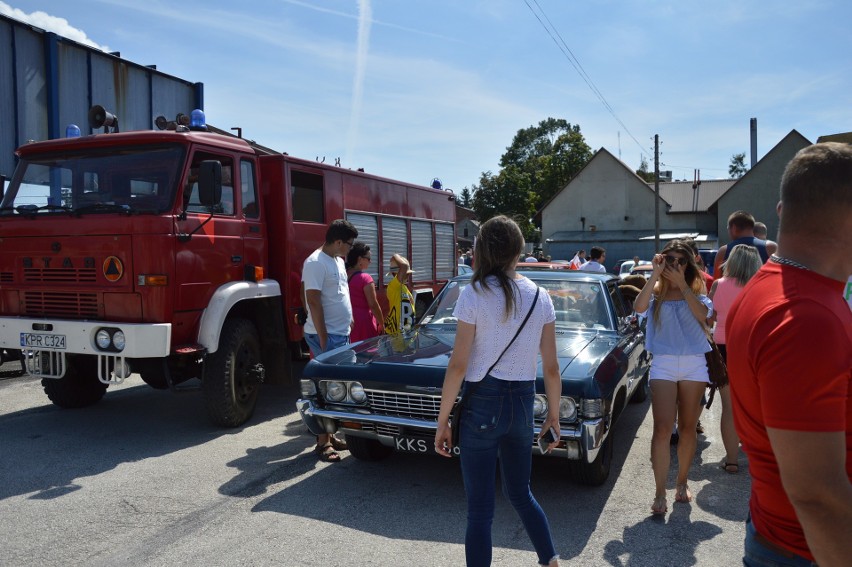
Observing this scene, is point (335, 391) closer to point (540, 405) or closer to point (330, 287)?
point (330, 287)

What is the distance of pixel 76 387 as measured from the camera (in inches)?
280

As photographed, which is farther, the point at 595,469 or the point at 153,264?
the point at 153,264

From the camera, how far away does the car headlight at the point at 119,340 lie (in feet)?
18.3

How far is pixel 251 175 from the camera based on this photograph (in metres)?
7.01

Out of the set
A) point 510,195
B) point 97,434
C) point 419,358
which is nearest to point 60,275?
point 97,434

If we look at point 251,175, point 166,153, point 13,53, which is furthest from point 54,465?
point 13,53

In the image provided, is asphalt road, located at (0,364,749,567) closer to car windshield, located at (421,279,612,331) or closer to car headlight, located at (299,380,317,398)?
car headlight, located at (299,380,317,398)

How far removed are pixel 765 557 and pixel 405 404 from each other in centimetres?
300

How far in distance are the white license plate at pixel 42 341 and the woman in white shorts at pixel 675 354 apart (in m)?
4.87

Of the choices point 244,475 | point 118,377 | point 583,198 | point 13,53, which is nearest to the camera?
point 244,475

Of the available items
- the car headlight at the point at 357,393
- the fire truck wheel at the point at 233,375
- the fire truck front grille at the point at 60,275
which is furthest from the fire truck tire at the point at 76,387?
the car headlight at the point at 357,393

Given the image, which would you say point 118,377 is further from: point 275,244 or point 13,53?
point 13,53

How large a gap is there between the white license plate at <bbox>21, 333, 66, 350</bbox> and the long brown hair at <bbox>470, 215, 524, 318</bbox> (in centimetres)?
439

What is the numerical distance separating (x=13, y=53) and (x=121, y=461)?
7.70m
